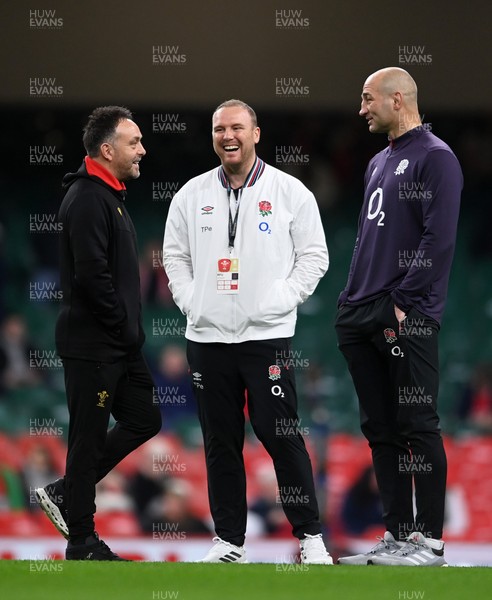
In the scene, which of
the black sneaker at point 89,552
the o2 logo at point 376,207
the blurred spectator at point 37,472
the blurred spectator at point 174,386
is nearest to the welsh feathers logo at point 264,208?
the o2 logo at point 376,207

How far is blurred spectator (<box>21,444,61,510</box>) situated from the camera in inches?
325

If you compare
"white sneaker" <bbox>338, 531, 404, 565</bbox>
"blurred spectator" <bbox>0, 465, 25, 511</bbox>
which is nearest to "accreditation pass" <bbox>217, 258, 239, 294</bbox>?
"white sneaker" <bbox>338, 531, 404, 565</bbox>

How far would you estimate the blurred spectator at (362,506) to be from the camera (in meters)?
8.12

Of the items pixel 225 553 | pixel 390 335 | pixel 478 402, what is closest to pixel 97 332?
pixel 225 553

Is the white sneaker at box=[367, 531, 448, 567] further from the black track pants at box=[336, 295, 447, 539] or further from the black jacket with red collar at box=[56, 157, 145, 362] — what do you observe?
the black jacket with red collar at box=[56, 157, 145, 362]

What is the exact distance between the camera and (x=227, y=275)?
4.07 metres

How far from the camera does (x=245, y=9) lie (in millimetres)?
7105

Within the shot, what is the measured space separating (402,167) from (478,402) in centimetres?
496

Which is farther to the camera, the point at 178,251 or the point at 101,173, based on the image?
the point at 178,251

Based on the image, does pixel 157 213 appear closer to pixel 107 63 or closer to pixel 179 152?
pixel 179 152

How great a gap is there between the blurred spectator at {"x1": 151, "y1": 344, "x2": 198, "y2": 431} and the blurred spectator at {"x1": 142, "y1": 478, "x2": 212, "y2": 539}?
1.74 ft

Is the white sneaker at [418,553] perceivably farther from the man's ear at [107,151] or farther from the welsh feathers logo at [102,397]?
the man's ear at [107,151]

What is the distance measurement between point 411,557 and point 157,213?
5.44 m

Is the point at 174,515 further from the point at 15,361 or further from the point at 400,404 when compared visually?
the point at 400,404
